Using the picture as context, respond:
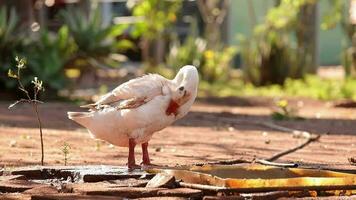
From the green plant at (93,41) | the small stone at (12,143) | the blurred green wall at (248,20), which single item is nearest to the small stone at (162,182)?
the small stone at (12,143)

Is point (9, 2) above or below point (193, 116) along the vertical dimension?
above

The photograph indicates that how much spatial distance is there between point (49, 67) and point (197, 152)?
700 centimetres

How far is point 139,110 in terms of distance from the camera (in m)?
5.60

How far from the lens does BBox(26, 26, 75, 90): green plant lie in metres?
13.9

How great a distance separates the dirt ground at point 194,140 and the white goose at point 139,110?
502 millimetres

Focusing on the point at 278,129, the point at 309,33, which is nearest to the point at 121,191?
the point at 278,129

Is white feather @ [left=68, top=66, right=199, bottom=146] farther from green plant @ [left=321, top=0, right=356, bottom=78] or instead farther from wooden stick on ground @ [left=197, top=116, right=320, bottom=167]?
green plant @ [left=321, top=0, right=356, bottom=78]

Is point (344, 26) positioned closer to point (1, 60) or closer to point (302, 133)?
point (1, 60)

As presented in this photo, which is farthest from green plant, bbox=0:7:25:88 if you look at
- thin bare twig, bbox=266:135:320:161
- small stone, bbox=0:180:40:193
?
small stone, bbox=0:180:40:193

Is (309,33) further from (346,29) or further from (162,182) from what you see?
(162,182)

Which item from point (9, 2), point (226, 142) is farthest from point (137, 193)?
point (9, 2)

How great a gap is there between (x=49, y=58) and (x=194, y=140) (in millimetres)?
5984

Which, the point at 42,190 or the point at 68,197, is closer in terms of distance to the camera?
the point at 68,197

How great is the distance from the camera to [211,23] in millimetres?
20578
